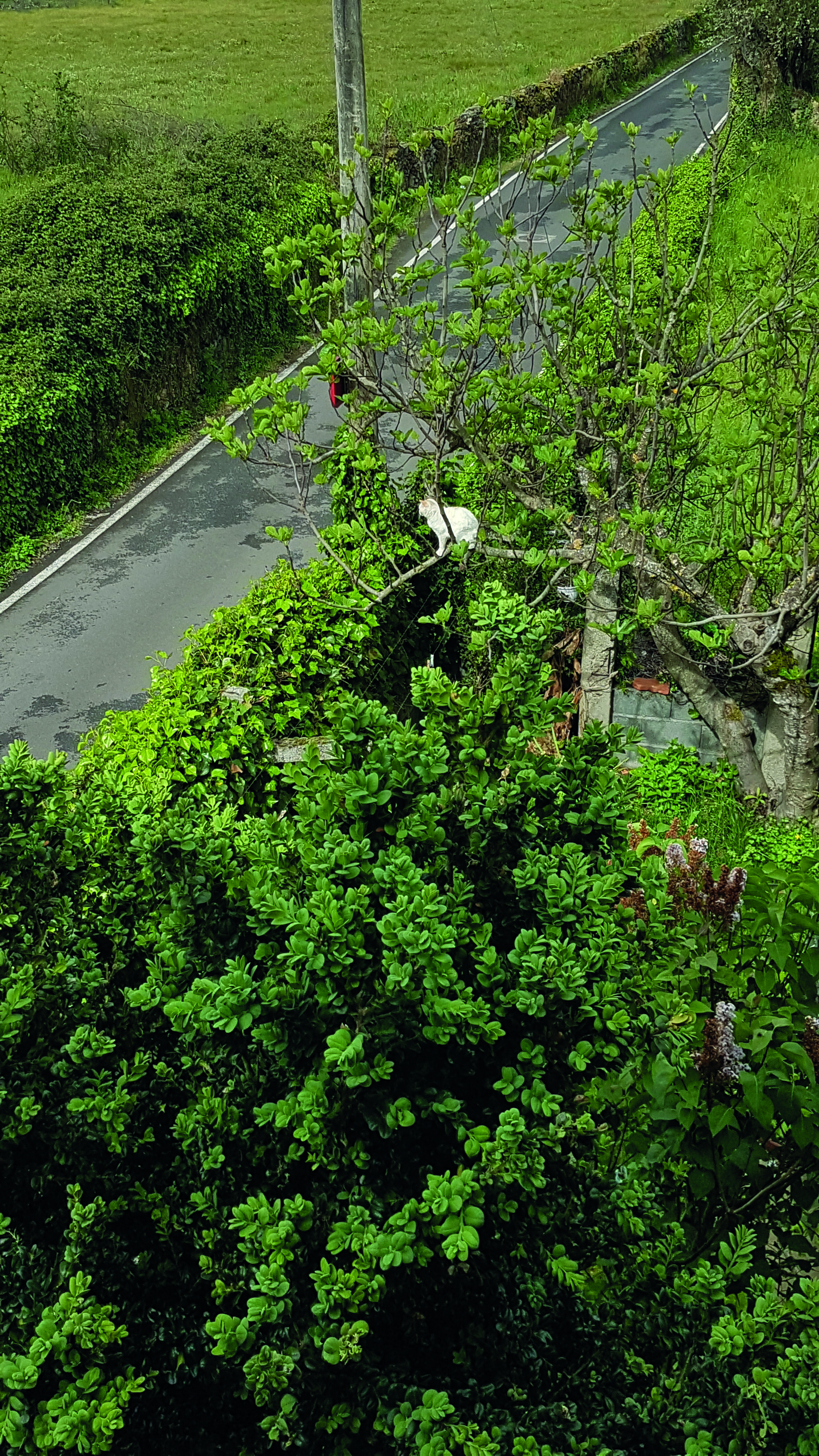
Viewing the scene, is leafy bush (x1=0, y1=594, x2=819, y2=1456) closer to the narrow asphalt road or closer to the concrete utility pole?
the narrow asphalt road

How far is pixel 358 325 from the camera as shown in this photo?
749 centimetres

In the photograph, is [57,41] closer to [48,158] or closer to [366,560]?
[48,158]

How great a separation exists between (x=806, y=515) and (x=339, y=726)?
14.2 feet

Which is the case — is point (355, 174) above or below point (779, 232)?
above

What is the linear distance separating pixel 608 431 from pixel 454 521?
1.53m

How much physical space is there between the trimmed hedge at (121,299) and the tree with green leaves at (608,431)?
5461 millimetres

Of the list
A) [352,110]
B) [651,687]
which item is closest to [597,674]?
[651,687]

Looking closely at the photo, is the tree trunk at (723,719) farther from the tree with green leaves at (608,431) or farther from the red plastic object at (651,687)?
the red plastic object at (651,687)

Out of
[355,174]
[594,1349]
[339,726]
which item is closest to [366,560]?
[355,174]

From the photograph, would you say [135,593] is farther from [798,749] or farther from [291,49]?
[291,49]

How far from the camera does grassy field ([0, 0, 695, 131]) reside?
105ft

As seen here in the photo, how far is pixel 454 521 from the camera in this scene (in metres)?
8.67

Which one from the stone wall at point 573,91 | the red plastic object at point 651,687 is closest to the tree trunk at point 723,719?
the red plastic object at point 651,687

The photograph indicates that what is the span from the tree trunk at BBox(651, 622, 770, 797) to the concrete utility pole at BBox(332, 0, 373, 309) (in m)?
3.33
